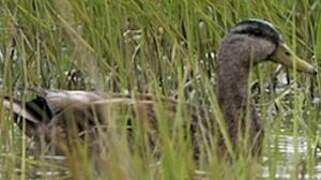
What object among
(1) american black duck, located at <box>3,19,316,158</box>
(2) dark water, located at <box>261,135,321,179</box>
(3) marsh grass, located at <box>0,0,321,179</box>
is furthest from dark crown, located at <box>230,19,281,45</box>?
(2) dark water, located at <box>261,135,321,179</box>

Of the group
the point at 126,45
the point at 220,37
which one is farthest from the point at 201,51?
the point at 126,45

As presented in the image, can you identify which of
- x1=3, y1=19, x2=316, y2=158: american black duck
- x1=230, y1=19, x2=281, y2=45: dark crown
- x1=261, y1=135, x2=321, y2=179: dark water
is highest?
x1=230, y1=19, x2=281, y2=45: dark crown

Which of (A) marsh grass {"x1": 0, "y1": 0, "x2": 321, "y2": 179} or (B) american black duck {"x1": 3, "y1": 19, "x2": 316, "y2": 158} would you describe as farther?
(A) marsh grass {"x1": 0, "y1": 0, "x2": 321, "y2": 179}

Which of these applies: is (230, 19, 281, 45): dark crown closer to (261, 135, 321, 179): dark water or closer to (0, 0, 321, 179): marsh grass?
(0, 0, 321, 179): marsh grass

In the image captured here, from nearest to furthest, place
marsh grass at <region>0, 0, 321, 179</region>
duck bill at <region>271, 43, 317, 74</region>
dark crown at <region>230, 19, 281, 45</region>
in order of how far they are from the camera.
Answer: marsh grass at <region>0, 0, 321, 179</region> → dark crown at <region>230, 19, 281, 45</region> → duck bill at <region>271, 43, 317, 74</region>

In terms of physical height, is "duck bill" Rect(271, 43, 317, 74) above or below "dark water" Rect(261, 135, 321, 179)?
above

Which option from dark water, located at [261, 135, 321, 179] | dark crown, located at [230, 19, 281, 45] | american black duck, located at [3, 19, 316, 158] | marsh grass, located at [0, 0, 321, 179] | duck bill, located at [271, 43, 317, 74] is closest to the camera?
dark water, located at [261, 135, 321, 179]

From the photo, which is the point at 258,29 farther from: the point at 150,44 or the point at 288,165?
the point at 288,165

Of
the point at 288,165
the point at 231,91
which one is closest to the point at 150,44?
the point at 231,91

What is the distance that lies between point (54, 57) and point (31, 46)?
0.13m

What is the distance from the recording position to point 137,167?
10.1ft

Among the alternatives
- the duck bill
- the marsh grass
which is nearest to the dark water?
the marsh grass

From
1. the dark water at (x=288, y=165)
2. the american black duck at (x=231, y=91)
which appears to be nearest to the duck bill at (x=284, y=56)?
the american black duck at (x=231, y=91)

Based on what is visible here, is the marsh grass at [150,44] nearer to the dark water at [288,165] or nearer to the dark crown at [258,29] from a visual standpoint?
the dark crown at [258,29]
